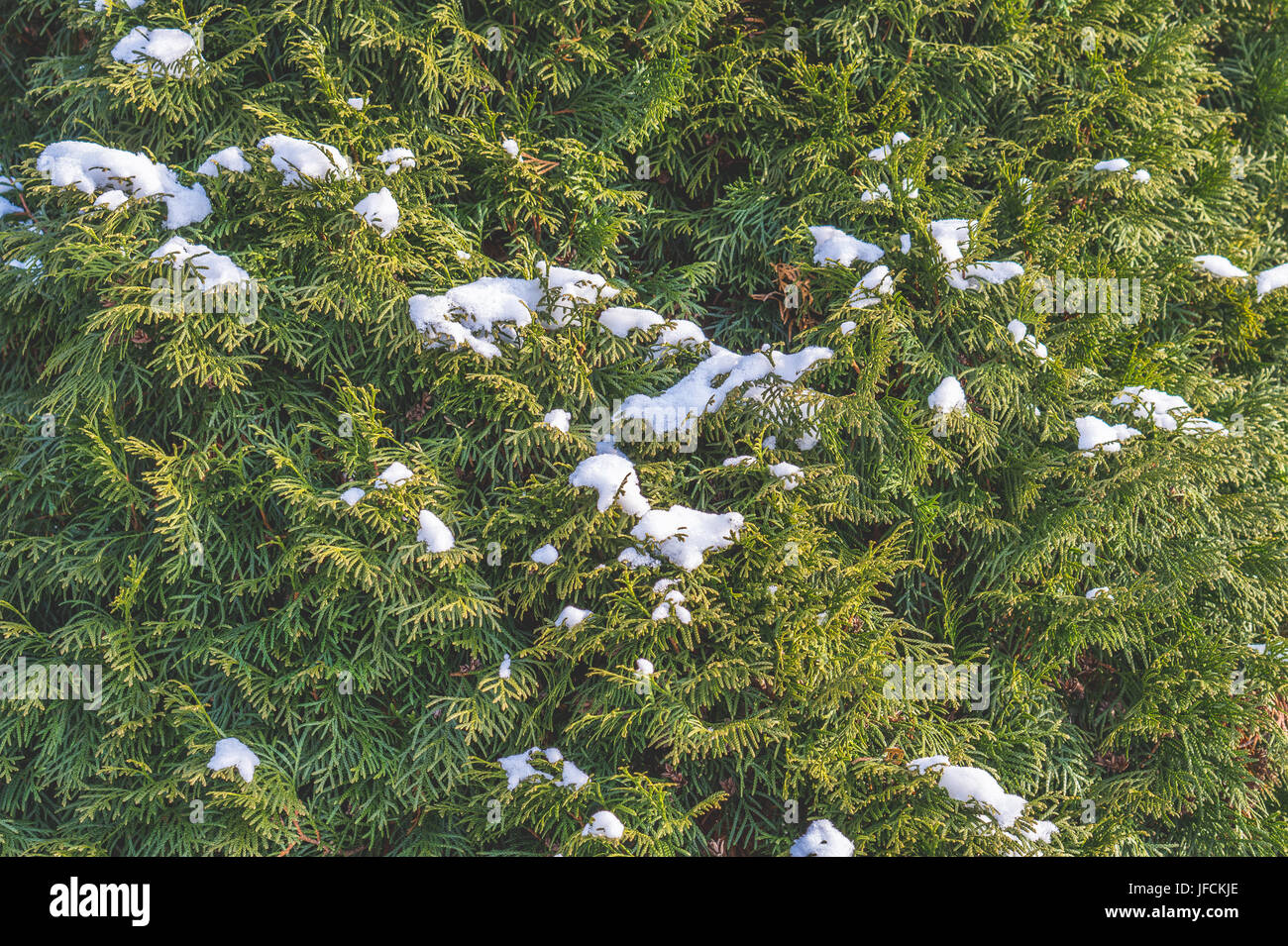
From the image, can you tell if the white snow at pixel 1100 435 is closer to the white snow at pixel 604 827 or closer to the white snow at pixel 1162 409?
the white snow at pixel 1162 409

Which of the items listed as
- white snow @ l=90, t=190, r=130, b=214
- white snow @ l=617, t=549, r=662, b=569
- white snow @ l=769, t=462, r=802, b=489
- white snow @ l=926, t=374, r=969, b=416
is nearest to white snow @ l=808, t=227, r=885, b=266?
white snow @ l=926, t=374, r=969, b=416

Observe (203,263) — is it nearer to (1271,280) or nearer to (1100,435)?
(1100,435)

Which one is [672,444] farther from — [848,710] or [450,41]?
[450,41]

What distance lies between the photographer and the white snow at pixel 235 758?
2.39 metres

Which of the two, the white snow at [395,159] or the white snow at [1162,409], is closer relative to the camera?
the white snow at [395,159]

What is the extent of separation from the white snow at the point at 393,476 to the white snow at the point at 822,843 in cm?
155

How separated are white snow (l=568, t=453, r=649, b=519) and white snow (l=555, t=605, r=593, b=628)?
1.01 ft

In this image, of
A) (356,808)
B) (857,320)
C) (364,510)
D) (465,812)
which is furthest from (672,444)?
(356,808)

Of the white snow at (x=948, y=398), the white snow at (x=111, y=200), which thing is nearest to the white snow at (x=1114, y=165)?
the white snow at (x=948, y=398)

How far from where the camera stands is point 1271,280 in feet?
10.4

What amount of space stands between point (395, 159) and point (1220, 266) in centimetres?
Result: 289

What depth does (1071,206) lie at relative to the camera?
3.16 meters

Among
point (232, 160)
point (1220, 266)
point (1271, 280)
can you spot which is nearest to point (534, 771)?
point (232, 160)

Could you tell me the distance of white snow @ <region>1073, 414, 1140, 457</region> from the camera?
2.76 meters
